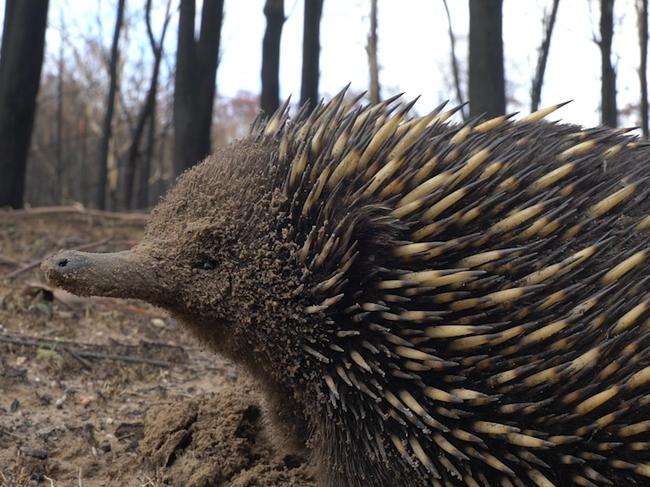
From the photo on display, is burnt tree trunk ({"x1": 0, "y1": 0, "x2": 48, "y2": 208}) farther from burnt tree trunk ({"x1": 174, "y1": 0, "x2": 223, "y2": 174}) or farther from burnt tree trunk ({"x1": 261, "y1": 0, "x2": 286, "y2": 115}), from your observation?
burnt tree trunk ({"x1": 261, "y1": 0, "x2": 286, "y2": 115})

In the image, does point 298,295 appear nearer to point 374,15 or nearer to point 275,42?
point 275,42

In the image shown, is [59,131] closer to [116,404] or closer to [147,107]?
[147,107]

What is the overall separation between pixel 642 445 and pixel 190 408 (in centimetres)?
184

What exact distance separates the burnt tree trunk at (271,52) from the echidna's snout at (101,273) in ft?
29.4

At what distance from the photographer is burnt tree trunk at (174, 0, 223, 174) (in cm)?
923

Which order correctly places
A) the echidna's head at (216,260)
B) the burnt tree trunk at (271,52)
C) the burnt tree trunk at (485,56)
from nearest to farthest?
1. the echidna's head at (216,260)
2. the burnt tree trunk at (485,56)
3. the burnt tree trunk at (271,52)

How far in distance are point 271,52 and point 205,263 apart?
30.3ft

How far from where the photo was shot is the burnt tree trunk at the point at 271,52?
36.0 ft

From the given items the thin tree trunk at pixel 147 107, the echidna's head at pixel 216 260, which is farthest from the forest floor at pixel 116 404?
the thin tree trunk at pixel 147 107

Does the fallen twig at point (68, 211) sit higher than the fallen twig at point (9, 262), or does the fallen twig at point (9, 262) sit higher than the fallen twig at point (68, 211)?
the fallen twig at point (68, 211)

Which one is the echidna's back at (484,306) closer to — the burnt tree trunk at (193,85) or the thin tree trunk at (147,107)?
the burnt tree trunk at (193,85)

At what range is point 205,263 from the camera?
2.34m

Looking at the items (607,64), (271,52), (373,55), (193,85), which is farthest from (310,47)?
(607,64)

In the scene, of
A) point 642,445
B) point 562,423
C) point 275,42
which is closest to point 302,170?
point 562,423
